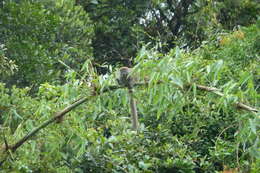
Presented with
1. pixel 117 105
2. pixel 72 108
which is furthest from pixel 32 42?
pixel 72 108

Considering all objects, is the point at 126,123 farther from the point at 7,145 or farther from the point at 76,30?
the point at 76,30

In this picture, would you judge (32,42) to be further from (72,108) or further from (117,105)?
(72,108)

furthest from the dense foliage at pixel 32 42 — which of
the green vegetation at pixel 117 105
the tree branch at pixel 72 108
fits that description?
the tree branch at pixel 72 108

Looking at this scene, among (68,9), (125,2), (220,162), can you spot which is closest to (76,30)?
(68,9)

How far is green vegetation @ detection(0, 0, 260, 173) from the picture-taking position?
2826mm

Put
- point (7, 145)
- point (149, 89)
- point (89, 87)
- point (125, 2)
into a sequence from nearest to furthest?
point (149, 89) → point (89, 87) → point (7, 145) → point (125, 2)

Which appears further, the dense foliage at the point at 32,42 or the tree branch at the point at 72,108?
the dense foliage at the point at 32,42

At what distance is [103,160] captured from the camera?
168 inches

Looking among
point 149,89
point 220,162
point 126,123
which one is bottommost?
point 220,162

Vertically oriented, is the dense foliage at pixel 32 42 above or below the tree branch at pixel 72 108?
above

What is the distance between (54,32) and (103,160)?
456cm

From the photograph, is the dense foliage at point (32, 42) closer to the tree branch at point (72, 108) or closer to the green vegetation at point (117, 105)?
the green vegetation at point (117, 105)

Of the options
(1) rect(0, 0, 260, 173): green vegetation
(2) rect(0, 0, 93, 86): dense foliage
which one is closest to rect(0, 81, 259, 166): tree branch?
(1) rect(0, 0, 260, 173): green vegetation

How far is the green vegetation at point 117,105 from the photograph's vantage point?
Answer: 9.27 ft
